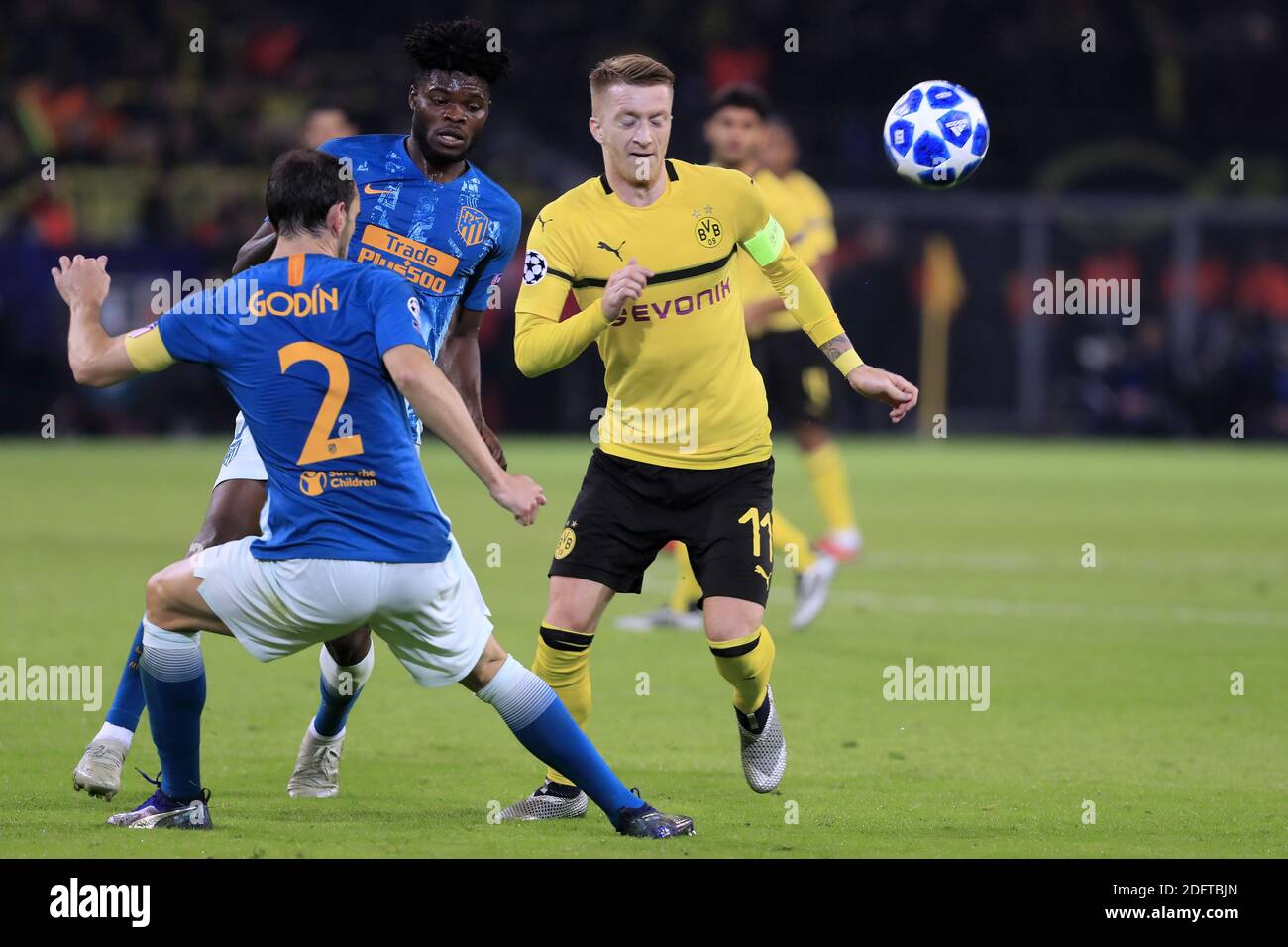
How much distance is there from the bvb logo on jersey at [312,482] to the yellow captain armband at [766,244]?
1.94 meters

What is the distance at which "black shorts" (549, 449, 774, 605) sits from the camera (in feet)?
21.6

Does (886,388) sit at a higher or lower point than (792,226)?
lower

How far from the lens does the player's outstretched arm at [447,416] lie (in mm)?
5340

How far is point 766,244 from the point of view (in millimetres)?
6820

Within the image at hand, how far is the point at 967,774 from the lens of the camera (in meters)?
7.25

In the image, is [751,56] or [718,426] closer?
[718,426]

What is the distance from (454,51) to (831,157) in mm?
22229

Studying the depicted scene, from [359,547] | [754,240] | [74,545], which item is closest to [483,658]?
[359,547]

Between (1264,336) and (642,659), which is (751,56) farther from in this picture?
(642,659)

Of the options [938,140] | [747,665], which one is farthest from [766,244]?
[747,665]

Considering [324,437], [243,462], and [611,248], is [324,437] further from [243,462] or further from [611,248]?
[611,248]

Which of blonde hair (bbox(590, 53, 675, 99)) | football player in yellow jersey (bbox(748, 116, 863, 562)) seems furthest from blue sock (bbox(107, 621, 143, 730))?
football player in yellow jersey (bbox(748, 116, 863, 562))

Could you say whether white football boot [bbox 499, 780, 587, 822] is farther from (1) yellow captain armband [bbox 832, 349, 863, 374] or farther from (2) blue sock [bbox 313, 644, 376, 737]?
(1) yellow captain armband [bbox 832, 349, 863, 374]
